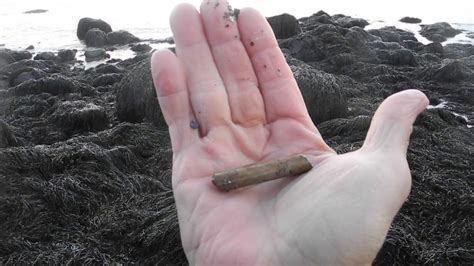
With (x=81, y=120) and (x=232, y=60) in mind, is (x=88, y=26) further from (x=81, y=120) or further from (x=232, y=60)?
(x=232, y=60)

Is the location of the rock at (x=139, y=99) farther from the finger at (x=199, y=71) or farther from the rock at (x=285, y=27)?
the rock at (x=285, y=27)

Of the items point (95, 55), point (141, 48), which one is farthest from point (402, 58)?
point (95, 55)

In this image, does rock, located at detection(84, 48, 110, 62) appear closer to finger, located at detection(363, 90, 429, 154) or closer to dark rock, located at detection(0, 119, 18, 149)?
dark rock, located at detection(0, 119, 18, 149)

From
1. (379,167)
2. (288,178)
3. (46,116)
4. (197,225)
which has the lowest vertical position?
(46,116)

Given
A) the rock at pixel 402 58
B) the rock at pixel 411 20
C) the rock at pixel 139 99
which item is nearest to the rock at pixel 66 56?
the rock at pixel 139 99

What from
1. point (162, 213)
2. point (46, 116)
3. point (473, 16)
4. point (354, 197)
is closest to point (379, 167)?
point (354, 197)

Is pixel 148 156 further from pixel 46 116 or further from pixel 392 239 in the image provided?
pixel 392 239
